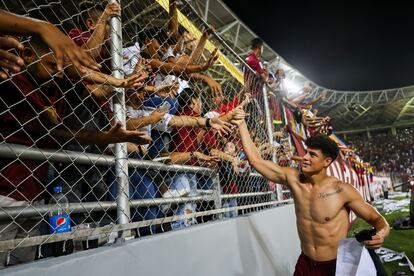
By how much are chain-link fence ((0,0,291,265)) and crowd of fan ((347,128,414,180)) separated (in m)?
32.6

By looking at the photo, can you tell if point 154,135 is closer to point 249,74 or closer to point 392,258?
point 249,74

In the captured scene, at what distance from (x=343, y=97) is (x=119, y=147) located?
33746 mm

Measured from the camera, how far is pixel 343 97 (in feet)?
104

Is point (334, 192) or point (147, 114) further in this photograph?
point (334, 192)

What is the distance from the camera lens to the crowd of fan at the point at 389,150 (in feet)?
105

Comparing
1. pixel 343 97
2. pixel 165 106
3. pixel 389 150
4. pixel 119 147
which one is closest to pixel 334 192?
pixel 165 106

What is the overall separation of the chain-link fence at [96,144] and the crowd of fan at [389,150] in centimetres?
3260

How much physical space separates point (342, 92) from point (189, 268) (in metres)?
33.0

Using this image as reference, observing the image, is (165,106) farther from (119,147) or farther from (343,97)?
(343,97)

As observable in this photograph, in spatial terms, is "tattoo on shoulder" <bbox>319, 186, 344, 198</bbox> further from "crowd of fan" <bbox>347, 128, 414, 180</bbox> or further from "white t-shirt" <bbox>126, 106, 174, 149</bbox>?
"crowd of fan" <bbox>347, 128, 414, 180</bbox>

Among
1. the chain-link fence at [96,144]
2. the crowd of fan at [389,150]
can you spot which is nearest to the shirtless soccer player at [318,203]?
the chain-link fence at [96,144]

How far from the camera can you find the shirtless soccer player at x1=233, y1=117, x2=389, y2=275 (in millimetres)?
2805

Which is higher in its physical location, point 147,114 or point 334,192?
point 147,114

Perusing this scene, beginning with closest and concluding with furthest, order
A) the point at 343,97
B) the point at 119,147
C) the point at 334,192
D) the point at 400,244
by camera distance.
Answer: the point at 119,147
the point at 334,192
the point at 400,244
the point at 343,97
